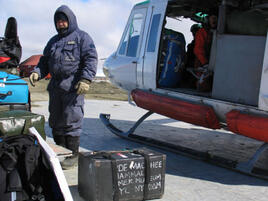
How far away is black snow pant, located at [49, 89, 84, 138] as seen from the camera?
3656 mm

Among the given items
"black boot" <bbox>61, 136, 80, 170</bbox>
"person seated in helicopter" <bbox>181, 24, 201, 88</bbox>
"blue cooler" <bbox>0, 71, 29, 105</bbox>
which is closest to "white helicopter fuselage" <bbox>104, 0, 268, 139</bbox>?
"person seated in helicopter" <bbox>181, 24, 201, 88</bbox>

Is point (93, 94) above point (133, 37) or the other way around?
the other way around

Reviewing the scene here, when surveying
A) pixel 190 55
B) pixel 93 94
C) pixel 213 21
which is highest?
pixel 213 21

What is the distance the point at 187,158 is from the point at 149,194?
71.6 inches

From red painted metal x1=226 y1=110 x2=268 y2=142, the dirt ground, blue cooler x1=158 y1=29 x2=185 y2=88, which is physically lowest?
the dirt ground

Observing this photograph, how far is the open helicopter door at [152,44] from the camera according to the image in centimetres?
513

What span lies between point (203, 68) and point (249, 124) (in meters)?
1.47

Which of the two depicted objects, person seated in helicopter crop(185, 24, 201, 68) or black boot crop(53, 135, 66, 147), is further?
person seated in helicopter crop(185, 24, 201, 68)

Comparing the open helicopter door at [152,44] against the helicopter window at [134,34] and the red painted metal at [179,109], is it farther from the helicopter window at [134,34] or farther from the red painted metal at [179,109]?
the helicopter window at [134,34]

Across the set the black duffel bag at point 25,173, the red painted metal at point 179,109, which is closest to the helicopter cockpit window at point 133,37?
the red painted metal at point 179,109

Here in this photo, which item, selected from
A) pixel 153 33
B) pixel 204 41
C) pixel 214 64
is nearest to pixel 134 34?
pixel 153 33

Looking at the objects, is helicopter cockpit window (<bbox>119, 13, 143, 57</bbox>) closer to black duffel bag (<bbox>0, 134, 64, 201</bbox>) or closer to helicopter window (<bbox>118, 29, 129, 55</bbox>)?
helicopter window (<bbox>118, 29, 129, 55</bbox>)

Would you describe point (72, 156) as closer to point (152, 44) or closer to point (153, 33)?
point (152, 44)

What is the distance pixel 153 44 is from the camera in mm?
5195
